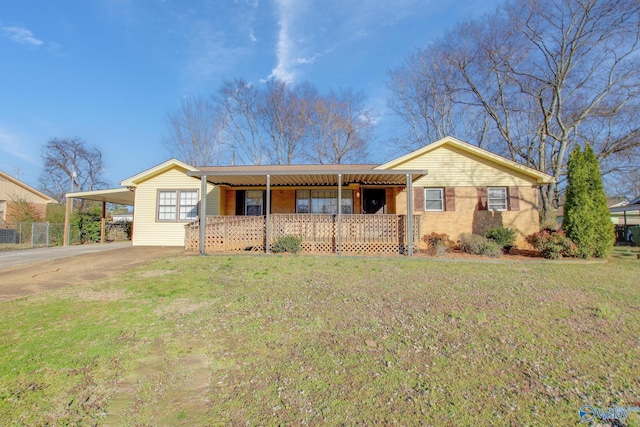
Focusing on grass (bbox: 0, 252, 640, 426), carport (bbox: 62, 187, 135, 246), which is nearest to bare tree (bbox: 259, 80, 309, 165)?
carport (bbox: 62, 187, 135, 246)

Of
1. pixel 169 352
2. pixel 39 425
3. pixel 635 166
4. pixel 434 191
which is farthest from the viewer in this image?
pixel 635 166

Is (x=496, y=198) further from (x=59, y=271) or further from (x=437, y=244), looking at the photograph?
(x=59, y=271)

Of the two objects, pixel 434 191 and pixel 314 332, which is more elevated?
A: pixel 434 191

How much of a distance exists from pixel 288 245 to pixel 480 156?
9735 mm

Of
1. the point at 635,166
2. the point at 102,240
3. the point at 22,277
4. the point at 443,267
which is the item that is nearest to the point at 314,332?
the point at 443,267

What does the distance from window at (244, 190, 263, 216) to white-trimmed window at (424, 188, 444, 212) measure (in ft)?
25.8

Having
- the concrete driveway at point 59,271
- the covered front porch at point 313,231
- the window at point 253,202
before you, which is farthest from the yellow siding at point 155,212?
the concrete driveway at point 59,271

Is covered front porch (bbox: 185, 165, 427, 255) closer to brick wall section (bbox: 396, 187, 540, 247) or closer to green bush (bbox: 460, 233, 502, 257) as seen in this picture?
green bush (bbox: 460, 233, 502, 257)

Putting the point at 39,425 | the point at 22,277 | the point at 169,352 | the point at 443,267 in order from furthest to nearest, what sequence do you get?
the point at 443,267
the point at 22,277
the point at 169,352
the point at 39,425

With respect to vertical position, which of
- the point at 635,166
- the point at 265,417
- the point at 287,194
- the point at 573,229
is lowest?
the point at 265,417

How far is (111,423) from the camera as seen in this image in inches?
91.4

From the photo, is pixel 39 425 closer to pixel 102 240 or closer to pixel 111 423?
pixel 111 423

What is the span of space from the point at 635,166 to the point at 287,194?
2154cm

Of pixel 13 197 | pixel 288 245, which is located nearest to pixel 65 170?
pixel 13 197
